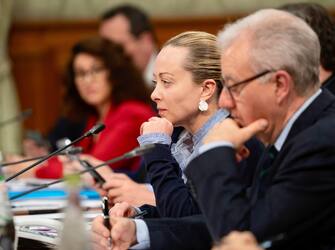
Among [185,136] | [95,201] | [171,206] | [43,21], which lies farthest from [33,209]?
[43,21]

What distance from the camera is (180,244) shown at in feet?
6.92

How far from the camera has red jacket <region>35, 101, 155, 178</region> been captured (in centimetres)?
404

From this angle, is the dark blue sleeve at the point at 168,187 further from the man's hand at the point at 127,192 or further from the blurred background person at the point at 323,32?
the blurred background person at the point at 323,32

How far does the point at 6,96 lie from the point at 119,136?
173cm

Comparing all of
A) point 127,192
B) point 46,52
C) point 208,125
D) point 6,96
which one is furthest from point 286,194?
point 46,52

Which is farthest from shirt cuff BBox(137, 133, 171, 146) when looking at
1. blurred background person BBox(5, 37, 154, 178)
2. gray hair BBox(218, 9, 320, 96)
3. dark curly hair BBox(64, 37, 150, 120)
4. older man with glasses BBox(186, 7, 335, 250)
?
dark curly hair BBox(64, 37, 150, 120)

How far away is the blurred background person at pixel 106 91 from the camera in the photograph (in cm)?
416

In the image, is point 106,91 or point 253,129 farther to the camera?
point 106,91

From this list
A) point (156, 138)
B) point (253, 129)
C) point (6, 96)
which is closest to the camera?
A: point (253, 129)

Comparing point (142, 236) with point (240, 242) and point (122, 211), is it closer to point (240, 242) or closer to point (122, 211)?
Result: point (122, 211)

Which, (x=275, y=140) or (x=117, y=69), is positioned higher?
(x=117, y=69)

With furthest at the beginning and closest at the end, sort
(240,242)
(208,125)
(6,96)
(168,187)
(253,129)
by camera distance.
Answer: (6,96) < (208,125) < (168,187) < (253,129) < (240,242)

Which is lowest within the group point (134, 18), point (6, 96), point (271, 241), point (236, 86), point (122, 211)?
point (271, 241)

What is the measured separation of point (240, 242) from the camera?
167cm
